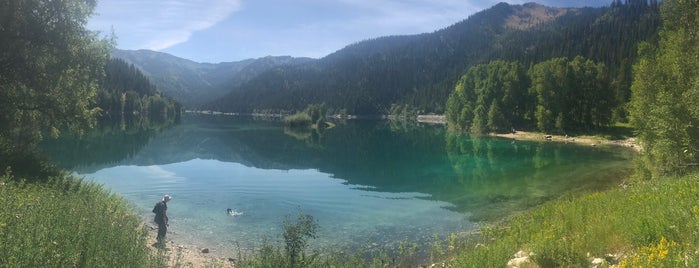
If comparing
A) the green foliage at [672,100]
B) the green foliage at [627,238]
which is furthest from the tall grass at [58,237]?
the green foliage at [672,100]

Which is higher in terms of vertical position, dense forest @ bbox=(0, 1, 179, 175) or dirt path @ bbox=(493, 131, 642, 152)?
dense forest @ bbox=(0, 1, 179, 175)

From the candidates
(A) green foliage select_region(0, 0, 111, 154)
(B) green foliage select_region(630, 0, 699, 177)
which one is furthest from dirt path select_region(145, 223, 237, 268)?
(B) green foliage select_region(630, 0, 699, 177)

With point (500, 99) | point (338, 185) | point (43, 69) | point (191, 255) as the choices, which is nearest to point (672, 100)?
point (338, 185)

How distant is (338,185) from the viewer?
38.7m

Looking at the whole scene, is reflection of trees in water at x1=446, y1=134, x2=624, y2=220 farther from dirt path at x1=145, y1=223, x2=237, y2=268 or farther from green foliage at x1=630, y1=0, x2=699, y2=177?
dirt path at x1=145, y1=223, x2=237, y2=268

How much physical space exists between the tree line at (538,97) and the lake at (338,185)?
2578cm

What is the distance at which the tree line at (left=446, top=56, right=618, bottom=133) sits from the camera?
9131 cm

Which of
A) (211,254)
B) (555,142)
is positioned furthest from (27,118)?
(555,142)

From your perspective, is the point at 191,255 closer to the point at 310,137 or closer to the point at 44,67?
the point at 44,67

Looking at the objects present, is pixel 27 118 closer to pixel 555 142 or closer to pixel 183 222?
pixel 183 222

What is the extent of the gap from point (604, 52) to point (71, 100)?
Result: 651 ft

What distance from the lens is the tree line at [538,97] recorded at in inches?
3595

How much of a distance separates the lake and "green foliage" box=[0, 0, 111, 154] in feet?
20.1

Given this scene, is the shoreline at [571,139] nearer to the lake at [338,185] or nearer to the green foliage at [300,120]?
the lake at [338,185]
